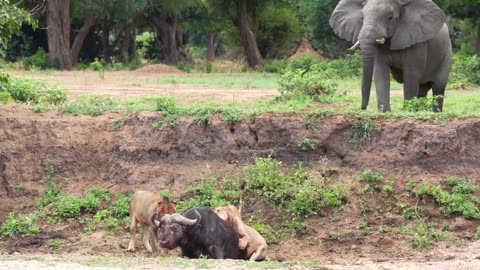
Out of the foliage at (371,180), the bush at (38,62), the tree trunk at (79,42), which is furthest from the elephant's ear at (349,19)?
the tree trunk at (79,42)

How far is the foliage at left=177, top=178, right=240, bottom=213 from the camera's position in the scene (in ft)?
42.1

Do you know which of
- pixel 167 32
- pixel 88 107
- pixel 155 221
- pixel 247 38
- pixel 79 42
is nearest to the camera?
pixel 155 221

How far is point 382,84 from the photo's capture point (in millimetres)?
14945

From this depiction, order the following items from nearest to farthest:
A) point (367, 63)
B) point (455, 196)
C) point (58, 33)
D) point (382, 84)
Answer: point (455, 196)
point (367, 63)
point (382, 84)
point (58, 33)

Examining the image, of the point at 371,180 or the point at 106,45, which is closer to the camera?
the point at 371,180

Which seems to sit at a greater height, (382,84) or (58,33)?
(382,84)

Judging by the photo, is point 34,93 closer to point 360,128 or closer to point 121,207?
point 121,207

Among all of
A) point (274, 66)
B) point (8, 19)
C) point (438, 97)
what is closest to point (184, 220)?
point (8, 19)

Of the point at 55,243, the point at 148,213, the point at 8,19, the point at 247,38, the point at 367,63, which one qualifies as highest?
the point at 8,19

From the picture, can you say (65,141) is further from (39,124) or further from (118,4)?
(118,4)

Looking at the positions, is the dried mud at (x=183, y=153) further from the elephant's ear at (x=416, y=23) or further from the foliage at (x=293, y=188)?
the elephant's ear at (x=416, y=23)

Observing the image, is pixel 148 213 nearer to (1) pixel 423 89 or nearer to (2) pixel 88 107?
(2) pixel 88 107

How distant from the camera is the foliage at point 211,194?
12825mm

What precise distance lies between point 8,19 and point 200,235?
4.97 meters
